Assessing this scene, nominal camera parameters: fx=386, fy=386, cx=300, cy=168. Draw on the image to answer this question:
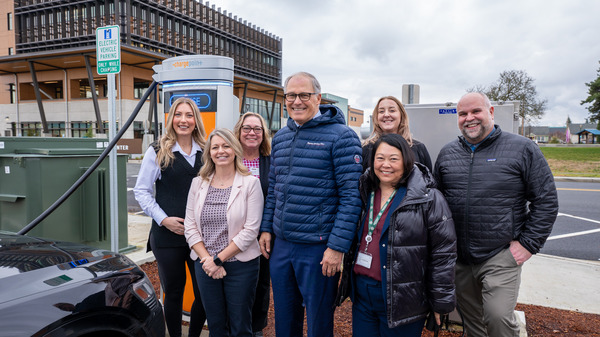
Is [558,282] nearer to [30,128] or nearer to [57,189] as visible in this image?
[57,189]

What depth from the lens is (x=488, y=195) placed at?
2588 mm

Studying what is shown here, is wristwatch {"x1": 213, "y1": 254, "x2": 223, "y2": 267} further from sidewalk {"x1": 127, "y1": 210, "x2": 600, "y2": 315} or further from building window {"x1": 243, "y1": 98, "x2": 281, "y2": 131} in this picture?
building window {"x1": 243, "y1": 98, "x2": 281, "y2": 131}

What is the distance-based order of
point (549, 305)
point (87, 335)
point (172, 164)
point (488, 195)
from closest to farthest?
1. point (87, 335)
2. point (488, 195)
3. point (172, 164)
4. point (549, 305)

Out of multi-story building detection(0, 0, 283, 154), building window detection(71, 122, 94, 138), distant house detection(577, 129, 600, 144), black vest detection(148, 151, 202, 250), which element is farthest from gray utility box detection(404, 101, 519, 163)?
distant house detection(577, 129, 600, 144)

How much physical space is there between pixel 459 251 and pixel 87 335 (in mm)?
2328

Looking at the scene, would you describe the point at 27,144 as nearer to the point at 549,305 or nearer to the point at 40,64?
the point at 549,305

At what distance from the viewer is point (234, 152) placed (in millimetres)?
2721

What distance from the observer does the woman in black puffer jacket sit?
2168 mm

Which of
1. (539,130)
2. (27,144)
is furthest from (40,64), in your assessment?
(539,130)

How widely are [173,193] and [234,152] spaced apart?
0.64m

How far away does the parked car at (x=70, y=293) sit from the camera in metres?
1.59

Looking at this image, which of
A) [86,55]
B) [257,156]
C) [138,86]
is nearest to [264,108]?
[138,86]

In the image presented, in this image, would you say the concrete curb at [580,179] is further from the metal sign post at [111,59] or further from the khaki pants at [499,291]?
the metal sign post at [111,59]

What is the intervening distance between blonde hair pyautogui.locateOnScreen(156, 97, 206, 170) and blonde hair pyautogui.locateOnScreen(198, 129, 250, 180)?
1.06 ft
